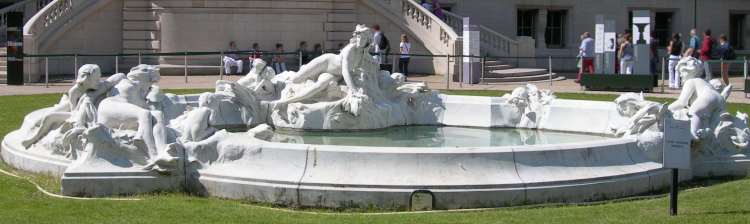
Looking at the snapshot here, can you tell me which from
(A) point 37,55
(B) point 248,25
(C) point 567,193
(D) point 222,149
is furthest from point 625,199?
(B) point 248,25

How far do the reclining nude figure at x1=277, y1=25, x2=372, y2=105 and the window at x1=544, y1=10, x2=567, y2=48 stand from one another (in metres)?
29.0

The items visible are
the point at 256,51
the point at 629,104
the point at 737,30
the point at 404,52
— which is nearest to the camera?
the point at 629,104

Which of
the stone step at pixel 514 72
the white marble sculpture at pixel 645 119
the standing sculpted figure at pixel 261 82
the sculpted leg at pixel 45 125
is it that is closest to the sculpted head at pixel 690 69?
the white marble sculpture at pixel 645 119

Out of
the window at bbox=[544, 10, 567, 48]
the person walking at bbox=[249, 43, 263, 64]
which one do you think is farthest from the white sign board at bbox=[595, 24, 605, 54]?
the window at bbox=[544, 10, 567, 48]

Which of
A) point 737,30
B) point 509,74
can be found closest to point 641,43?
point 509,74

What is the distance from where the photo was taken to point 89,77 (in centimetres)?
1302

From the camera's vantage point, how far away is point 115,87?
515 inches

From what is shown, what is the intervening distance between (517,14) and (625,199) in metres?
32.1

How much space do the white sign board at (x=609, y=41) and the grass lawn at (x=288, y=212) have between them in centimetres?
1944

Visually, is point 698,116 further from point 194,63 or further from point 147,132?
point 194,63

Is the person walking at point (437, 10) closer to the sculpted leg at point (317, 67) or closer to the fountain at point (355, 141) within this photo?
the fountain at point (355, 141)

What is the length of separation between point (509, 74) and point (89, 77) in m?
22.8

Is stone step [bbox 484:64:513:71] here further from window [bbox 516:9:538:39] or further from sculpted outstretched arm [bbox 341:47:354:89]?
sculpted outstretched arm [bbox 341:47:354:89]

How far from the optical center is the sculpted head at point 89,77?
42.6 feet
